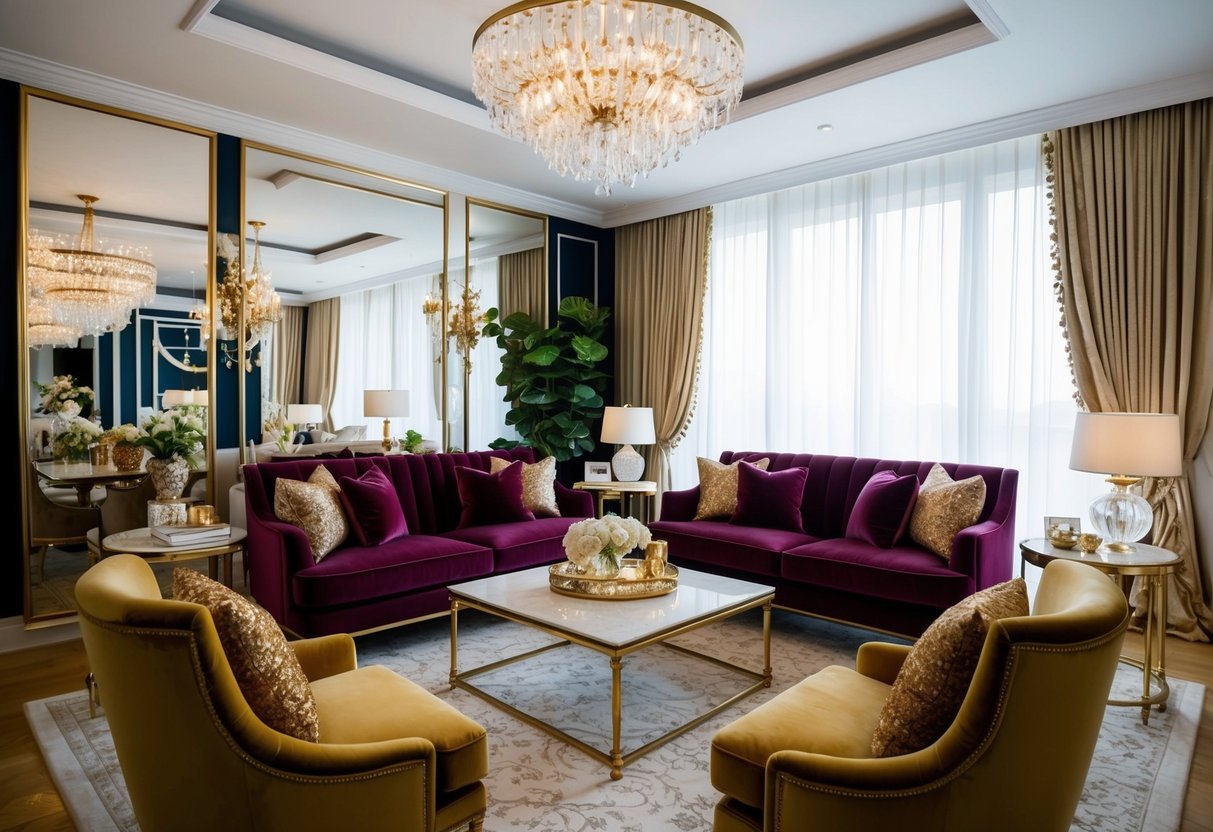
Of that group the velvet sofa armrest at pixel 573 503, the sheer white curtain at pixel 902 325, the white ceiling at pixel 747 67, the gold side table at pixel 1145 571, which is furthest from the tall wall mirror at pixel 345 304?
the gold side table at pixel 1145 571

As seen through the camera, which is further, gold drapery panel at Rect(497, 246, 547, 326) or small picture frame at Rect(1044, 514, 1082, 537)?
gold drapery panel at Rect(497, 246, 547, 326)

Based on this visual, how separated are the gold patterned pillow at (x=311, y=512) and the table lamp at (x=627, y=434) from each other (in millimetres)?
2120

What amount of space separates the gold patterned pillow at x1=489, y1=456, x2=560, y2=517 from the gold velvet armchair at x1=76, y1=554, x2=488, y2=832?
2996mm

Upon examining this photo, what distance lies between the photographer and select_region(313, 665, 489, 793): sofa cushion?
1781mm

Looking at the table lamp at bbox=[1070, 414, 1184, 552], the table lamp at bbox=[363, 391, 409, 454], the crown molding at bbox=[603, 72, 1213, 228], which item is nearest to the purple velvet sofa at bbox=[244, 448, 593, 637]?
the table lamp at bbox=[363, 391, 409, 454]

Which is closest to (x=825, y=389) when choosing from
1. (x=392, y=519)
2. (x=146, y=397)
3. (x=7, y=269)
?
→ (x=392, y=519)

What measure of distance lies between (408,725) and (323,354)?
140 inches

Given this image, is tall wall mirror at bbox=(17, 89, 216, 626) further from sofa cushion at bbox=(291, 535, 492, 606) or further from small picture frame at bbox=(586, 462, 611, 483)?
small picture frame at bbox=(586, 462, 611, 483)

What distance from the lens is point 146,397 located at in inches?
158

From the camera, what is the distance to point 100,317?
12.8 feet

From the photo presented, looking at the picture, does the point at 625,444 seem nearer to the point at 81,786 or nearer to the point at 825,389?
the point at 825,389

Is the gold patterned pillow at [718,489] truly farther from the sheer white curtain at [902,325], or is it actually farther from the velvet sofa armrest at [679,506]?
the sheer white curtain at [902,325]

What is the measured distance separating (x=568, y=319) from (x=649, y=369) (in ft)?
2.72

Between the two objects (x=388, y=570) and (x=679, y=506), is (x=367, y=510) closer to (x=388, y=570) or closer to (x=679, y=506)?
(x=388, y=570)
